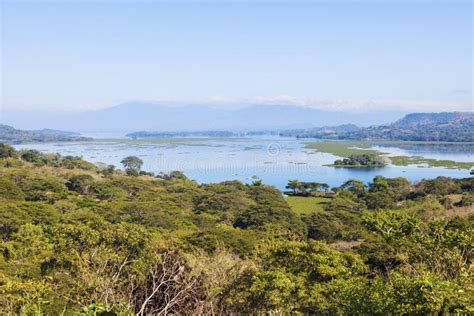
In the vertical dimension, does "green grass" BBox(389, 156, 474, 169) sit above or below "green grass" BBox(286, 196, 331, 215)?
above

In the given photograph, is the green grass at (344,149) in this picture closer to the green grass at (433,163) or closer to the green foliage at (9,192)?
the green grass at (433,163)

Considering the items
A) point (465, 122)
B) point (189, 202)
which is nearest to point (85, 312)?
point (189, 202)

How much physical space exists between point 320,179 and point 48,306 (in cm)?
4609

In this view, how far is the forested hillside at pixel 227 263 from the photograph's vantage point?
614cm

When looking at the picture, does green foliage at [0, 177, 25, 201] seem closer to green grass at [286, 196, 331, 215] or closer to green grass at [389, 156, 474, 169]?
green grass at [286, 196, 331, 215]

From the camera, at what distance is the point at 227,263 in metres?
10.7

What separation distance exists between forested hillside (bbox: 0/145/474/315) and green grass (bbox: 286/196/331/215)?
8206 mm

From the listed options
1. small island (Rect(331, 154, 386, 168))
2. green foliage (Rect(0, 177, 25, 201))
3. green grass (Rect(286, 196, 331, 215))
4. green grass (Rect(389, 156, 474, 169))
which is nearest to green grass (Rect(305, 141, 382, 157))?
green grass (Rect(389, 156, 474, 169))

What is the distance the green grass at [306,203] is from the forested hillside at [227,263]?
8206 millimetres

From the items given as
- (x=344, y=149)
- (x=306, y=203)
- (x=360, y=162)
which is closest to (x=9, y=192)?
(x=306, y=203)

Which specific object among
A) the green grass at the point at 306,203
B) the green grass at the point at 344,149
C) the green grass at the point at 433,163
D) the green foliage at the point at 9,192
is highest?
the green foliage at the point at 9,192

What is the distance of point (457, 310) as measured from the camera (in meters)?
5.36

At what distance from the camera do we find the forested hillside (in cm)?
614

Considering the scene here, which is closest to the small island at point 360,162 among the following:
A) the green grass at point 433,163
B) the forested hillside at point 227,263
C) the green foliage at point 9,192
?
the green grass at point 433,163
